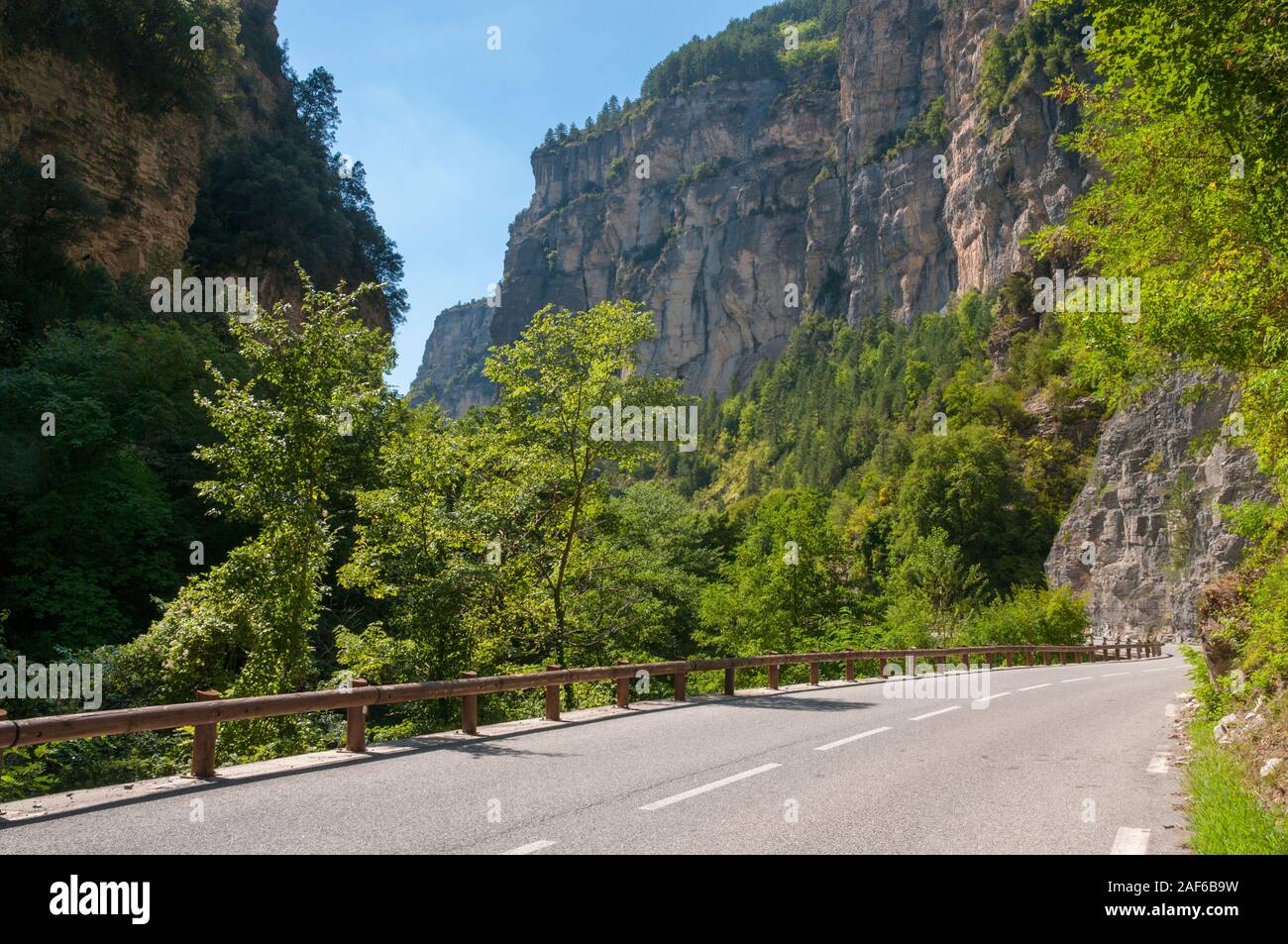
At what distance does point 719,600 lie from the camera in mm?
28812

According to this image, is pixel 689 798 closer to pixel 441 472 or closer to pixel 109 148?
pixel 441 472

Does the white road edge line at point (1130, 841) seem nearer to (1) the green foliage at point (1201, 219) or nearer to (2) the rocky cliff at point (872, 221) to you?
(1) the green foliage at point (1201, 219)

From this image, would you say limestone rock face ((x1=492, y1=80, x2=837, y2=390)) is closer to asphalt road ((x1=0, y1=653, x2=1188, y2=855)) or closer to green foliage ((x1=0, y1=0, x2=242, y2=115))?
green foliage ((x1=0, y1=0, x2=242, y2=115))

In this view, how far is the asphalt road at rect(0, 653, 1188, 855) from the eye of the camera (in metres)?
5.30

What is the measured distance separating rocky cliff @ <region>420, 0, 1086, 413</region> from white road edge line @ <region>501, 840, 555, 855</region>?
3846 inches

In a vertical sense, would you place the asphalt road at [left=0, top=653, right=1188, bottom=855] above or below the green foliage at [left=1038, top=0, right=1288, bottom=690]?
below

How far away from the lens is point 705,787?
717 centimetres

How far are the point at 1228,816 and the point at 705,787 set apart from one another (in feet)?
12.0

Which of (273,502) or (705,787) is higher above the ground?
(273,502)

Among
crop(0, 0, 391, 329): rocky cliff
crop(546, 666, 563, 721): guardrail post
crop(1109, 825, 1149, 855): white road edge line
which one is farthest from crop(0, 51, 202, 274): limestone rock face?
crop(1109, 825, 1149, 855): white road edge line

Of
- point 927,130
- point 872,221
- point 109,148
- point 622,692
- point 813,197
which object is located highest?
point 927,130

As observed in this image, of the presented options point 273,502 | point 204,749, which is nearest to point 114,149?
point 273,502

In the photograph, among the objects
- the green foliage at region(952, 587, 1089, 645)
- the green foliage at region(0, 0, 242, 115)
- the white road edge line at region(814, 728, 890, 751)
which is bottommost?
the green foliage at region(952, 587, 1089, 645)

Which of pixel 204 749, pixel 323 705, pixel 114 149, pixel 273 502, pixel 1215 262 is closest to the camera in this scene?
pixel 204 749
